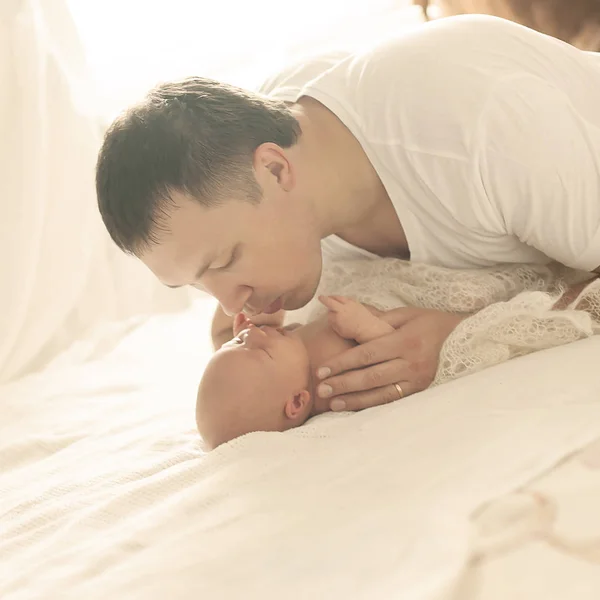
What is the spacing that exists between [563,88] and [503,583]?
820mm

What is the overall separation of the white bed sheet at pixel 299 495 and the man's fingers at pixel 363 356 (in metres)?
0.09

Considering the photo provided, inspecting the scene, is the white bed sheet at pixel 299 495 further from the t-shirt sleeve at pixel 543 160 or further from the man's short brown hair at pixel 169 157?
the man's short brown hair at pixel 169 157

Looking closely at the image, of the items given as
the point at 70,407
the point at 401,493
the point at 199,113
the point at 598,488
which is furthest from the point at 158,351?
the point at 598,488

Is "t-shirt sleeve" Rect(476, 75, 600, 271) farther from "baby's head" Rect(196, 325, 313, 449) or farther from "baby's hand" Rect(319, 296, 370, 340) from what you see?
"baby's head" Rect(196, 325, 313, 449)

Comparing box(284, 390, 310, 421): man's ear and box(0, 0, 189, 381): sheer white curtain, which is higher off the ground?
box(0, 0, 189, 381): sheer white curtain

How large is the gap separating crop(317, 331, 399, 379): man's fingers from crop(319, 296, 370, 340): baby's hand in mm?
35

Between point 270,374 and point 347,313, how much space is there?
5.9 inches

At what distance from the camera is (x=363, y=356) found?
3.79ft

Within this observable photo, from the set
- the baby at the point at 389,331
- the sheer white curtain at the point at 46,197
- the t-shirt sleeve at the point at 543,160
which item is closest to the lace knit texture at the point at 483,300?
the baby at the point at 389,331

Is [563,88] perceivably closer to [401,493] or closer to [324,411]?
[324,411]

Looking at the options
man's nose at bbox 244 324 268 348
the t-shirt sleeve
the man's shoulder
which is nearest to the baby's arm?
man's nose at bbox 244 324 268 348

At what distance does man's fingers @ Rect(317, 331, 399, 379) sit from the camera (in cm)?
115

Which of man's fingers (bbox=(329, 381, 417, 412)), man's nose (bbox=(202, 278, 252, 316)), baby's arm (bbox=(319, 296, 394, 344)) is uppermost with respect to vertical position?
man's nose (bbox=(202, 278, 252, 316))

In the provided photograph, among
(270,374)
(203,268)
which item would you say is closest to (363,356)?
(270,374)
